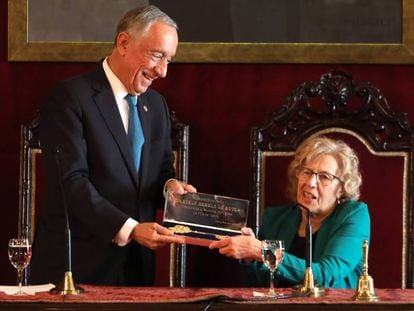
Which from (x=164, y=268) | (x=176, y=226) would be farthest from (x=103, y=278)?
(x=164, y=268)

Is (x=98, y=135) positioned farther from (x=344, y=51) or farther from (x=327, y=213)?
(x=344, y=51)

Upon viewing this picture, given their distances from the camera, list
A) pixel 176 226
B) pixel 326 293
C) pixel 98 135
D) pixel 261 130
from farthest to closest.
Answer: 1. pixel 261 130
2. pixel 98 135
3. pixel 176 226
4. pixel 326 293

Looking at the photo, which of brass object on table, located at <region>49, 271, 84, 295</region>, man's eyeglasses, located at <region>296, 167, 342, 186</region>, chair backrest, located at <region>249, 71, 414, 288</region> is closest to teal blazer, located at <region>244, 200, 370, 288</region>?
man's eyeglasses, located at <region>296, 167, 342, 186</region>

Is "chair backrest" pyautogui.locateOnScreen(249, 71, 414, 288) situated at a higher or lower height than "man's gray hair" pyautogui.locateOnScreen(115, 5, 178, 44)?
lower

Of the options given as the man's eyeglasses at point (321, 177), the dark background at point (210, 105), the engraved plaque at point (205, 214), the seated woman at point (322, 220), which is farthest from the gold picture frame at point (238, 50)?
the engraved plaque at point (205, 214)

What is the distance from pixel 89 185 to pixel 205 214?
1.47 feet

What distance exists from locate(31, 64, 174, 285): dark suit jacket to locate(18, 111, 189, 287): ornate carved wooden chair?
0.47 meters

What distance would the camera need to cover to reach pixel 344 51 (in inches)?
172

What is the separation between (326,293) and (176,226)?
0.63 metres

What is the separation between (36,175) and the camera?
4.21m

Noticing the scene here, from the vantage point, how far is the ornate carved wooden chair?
13.7 feet

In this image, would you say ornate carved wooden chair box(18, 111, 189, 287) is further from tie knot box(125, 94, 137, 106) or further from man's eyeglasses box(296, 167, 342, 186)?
man's eyeglasses box(296, 167, 342, 186)

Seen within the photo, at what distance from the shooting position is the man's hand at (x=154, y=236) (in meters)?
3.29

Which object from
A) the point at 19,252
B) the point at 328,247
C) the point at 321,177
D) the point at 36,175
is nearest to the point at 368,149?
the point at 321,177
